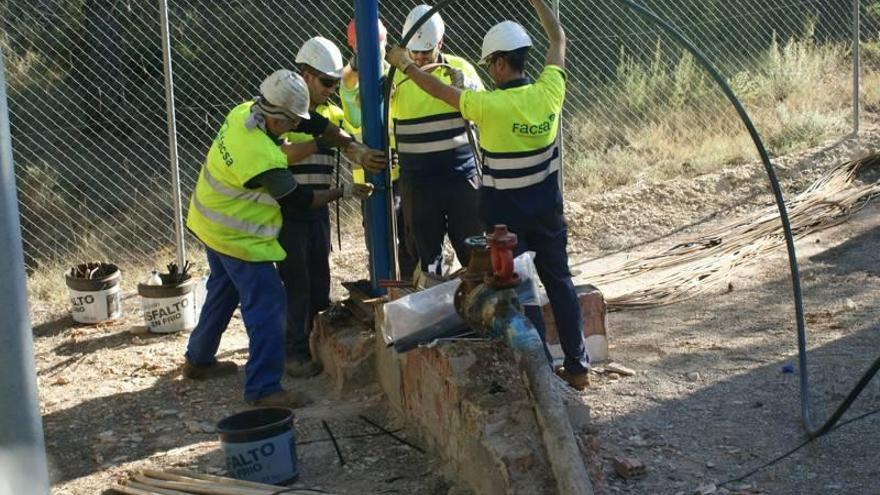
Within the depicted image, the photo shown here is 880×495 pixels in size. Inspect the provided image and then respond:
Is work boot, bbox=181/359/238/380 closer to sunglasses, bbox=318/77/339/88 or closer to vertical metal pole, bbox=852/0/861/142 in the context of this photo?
sunglasses, bbox=318/77/339/88

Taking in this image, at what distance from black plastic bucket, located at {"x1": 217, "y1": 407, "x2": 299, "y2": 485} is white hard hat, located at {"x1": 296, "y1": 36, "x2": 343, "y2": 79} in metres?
2.24

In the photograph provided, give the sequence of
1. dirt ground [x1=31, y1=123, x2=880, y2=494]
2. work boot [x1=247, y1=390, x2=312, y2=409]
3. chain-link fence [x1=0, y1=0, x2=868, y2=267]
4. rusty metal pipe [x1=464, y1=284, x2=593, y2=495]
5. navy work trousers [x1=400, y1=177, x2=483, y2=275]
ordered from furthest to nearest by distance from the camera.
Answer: chain-link fence [x1=0, y1=0, x2=868, y2=267]
navy work trousers [x1=400, y1=177, x2=483, y2=275]
work boot [x1=247, y1=390, x2=312, y2=409]
dirt ground [x1=31, y1=123, x2=880, y2=494]
rusty metal pipe [x1=464, y1=284, x2=593, y2=495]

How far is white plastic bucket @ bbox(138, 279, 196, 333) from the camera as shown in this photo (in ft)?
27.3

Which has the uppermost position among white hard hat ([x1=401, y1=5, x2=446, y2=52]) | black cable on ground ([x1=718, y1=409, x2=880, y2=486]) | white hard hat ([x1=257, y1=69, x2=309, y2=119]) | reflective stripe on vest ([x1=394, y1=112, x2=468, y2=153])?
white hard hat ([x1=401, y1=5, x2=446, y2=52])

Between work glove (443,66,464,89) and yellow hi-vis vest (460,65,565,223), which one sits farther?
work glove (443,66,464,89)

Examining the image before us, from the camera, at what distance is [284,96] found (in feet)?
20.8

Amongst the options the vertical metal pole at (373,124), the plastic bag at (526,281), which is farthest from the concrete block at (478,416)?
the vertical metal pole at (373,124)

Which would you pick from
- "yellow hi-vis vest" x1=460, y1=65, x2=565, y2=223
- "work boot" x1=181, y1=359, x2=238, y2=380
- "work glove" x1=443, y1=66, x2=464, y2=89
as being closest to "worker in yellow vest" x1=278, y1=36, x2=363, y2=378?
"work boot" x1=181, y1=359, x2=238, y2=380

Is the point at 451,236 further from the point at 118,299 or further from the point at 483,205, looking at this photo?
the point at 118,299

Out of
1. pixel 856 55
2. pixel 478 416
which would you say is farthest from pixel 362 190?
pixel 856 55

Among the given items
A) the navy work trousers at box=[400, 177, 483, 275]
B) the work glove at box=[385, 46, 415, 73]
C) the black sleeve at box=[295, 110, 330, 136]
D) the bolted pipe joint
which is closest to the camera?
the bolted pipe joint

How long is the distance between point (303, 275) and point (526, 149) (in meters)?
1.65

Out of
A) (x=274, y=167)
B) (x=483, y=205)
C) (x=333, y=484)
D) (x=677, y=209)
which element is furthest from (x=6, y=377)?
(x=677, y=209)

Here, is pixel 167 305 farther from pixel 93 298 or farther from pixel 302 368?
pixel 302 368
